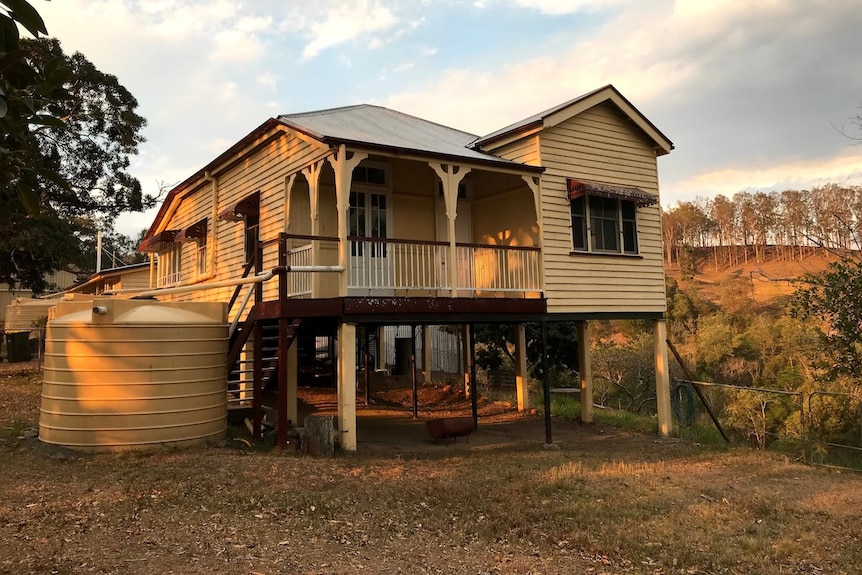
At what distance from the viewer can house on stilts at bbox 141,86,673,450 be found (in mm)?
9469

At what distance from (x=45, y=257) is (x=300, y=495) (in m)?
16.2

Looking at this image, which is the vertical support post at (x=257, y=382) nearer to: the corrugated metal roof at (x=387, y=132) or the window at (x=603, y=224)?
the corrugated metal roof at (x=387, y=132)

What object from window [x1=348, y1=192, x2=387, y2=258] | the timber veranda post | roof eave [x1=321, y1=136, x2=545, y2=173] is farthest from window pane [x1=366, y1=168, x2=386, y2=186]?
the timber veranda post

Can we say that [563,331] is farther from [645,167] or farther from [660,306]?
[645,167]

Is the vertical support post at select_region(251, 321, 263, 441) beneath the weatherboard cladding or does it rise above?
beneath

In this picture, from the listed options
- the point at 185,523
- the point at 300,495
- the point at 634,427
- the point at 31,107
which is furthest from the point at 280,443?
the point at 634,427

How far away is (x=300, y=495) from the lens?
255 inches

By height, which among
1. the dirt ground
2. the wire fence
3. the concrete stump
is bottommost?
the wire fence

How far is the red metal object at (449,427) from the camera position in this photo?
1065 centimetres

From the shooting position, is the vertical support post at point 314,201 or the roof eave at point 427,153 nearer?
the roof eave at point 427,153

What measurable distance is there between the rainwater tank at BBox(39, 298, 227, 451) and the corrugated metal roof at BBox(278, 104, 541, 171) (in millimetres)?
3869

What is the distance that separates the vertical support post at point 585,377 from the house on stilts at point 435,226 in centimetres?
16

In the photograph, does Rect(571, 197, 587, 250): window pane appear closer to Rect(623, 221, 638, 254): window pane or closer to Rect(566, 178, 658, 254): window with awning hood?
Rect(566, 178, 658, 254): window with awning hood

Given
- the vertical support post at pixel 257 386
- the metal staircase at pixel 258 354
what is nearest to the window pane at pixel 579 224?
the metal staircase at pixel 258 354
